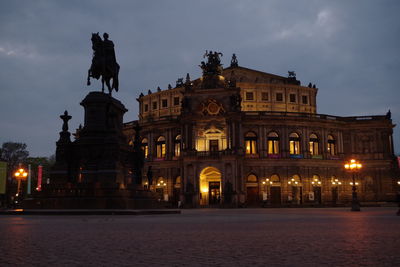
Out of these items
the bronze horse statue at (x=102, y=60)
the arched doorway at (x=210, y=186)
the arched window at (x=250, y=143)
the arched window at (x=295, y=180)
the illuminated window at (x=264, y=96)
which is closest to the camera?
the bronze horse statue at (x=102, y=60)

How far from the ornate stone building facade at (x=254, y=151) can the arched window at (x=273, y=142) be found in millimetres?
167

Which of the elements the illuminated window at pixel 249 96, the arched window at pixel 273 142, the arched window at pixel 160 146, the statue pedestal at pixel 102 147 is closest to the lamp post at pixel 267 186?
the arched window at pixel 273 142

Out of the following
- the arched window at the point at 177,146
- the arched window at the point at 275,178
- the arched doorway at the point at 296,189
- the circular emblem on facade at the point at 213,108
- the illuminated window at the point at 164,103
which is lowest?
the arched doorway at the point at 296,189

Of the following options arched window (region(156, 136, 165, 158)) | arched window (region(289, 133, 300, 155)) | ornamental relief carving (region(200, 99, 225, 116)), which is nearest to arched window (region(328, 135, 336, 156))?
arched window (region(289, 133, 300, 155))

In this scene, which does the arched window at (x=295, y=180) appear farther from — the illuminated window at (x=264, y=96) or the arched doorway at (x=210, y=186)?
the illuminated window at (x=264, y=96)

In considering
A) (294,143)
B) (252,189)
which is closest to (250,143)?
(252,189)

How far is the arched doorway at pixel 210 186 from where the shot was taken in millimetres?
66188

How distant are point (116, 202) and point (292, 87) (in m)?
59.5

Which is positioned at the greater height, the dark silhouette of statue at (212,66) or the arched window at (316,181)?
the dark silhouette of statue at (212,66)

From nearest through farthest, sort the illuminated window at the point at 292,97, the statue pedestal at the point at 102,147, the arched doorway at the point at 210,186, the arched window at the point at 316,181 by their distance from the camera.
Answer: the statue pedestal at the point at 102,147 → the arched doorway at the point at 210,186 → the arched window at the point at 316,181 → the illuminated window at the point at 292,97

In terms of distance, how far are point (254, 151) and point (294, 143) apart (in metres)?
7.22

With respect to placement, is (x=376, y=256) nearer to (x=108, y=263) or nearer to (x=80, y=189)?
(x=108, y=263)

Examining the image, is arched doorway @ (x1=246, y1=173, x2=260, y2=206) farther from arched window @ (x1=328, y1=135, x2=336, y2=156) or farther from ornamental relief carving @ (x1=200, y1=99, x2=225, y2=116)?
arched window @ (x1=328, y1=135, x2=336, y2=156)

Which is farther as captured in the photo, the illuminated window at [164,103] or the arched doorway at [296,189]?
the illuminated window at [164,103]
